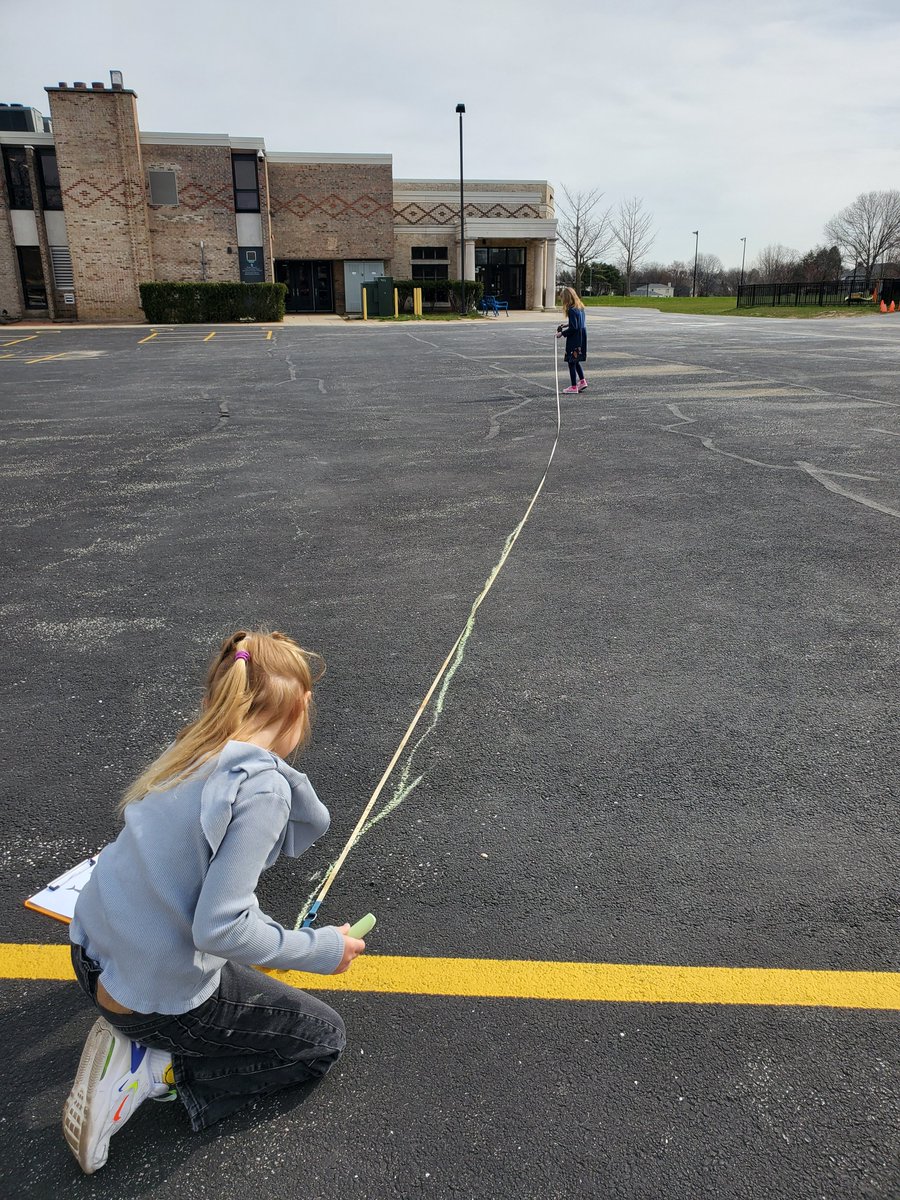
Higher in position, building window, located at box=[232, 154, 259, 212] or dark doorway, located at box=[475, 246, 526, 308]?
building window, located at box=[232, 154, 259, 212]

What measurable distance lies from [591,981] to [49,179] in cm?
4548

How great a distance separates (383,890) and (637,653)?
224 cm

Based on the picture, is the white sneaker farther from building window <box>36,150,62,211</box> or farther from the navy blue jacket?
building window <box>36,150,62,211</box>

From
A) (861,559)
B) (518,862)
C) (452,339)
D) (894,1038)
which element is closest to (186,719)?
(518,862)

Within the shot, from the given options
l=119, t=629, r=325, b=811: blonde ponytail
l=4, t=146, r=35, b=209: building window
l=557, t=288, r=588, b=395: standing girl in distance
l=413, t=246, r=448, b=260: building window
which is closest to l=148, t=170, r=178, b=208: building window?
l=4, t=146, r=35, b=209: building window

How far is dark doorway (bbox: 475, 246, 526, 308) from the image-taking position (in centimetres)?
5384

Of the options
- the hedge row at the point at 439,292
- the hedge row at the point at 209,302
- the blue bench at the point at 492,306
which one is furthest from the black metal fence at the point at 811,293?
the hedge row at the point at 209,302

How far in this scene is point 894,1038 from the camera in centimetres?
235

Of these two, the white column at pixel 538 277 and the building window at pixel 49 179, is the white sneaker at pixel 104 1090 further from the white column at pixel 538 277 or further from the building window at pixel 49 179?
the white column at pixel 538 277

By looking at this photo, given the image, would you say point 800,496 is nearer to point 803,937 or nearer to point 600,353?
point 803,937

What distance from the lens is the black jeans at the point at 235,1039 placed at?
2133 millimetres

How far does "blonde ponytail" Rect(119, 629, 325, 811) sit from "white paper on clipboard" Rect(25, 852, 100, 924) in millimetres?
898

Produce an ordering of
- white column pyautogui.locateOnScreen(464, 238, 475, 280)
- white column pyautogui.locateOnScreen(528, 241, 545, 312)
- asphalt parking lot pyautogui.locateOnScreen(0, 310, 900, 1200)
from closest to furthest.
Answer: asphalt parking lot pyautogui.locateOnScreen(0, 310, 900, 1200) < white column pyautogui.locateOnScreen(464, 238, 475, 280) < white column pyautogui.locateOnScreen(528, 241, 545, 312)

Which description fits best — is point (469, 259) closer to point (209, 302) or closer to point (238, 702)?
point (209, 302)
